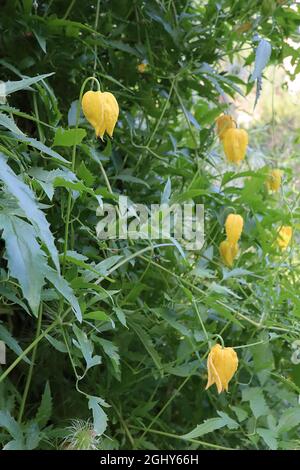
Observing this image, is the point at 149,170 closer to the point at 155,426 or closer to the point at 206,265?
the point at 206,265

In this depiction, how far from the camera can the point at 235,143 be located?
119cm

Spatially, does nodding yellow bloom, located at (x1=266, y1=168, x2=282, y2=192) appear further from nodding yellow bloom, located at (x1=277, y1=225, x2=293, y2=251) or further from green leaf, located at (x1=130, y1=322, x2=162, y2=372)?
green leaf, located at (x1=130, y1=322, x2=162, y2=372)

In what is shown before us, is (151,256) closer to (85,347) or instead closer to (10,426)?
(85,347)

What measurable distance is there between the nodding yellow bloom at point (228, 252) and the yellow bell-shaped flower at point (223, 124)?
199mm

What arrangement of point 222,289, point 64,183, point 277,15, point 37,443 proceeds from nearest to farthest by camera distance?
point 64,183 → point 37,443 → point 222,289 → point 277,15

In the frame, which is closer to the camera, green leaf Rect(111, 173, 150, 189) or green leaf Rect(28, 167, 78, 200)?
green leaf Rect(28, 167, 78, 200)

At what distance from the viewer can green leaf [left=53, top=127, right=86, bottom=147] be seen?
0.81m

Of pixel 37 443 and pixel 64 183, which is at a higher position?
pixel 64 183

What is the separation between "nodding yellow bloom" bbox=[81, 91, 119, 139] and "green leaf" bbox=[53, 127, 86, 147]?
60mm

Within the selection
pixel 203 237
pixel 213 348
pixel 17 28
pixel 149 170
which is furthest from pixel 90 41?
pixel 213 348

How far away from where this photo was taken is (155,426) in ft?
4.07

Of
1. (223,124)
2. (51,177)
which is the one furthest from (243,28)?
(51,177)

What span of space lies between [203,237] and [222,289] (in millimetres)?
210

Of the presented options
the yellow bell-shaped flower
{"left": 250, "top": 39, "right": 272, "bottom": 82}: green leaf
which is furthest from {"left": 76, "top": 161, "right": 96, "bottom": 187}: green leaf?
the yellow bell-shaped flower
